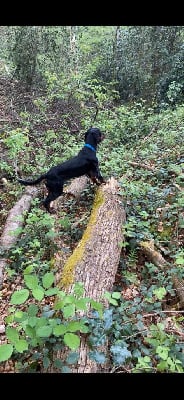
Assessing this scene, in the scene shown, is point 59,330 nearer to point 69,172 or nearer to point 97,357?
point 97,357

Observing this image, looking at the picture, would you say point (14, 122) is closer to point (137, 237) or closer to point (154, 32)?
point (137, 237)

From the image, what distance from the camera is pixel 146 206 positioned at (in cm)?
568

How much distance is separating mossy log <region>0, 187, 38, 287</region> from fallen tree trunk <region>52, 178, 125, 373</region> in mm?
1287

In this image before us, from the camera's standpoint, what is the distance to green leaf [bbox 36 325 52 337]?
2.76m

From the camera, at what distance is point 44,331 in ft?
9.11

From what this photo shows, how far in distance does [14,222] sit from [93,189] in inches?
58.6

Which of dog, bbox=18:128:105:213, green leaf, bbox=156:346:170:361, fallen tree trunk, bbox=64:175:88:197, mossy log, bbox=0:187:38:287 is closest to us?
green leaf, bbox=156:346:170:361

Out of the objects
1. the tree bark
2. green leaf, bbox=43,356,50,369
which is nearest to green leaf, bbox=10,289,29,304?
green leaf, bbox=43,356,50,369

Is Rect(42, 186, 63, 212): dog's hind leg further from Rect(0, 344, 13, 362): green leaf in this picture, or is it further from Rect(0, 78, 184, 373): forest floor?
Rect(0, 344, 13, 362): green leaf

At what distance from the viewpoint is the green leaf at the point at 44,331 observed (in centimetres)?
276

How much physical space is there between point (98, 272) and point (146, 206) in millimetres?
1923

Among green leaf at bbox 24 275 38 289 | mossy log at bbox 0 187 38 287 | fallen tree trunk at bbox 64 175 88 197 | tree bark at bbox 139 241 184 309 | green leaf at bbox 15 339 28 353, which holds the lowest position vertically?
mossy log at bbox 0 187 38 287

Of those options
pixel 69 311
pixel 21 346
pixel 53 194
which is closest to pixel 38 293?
pixel 69 311

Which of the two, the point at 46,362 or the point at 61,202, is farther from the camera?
the point at 61,202
